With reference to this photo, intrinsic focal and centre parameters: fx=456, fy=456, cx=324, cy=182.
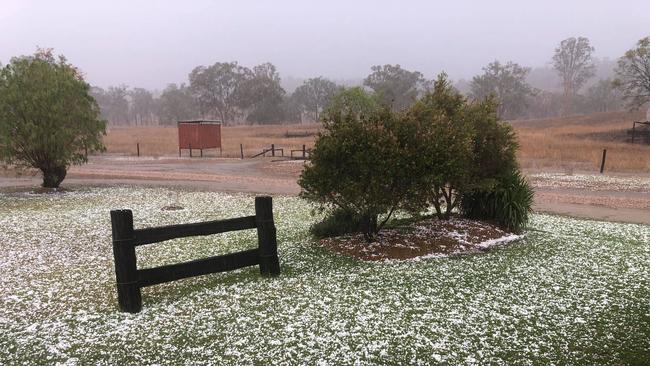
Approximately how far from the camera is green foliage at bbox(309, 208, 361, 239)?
10.2 m

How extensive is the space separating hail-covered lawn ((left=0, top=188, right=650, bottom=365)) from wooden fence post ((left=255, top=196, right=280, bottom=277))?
308mm

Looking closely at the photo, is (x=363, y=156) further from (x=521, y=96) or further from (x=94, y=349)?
(x=521, y=96)

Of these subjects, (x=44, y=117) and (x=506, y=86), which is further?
(x=506, y=86)

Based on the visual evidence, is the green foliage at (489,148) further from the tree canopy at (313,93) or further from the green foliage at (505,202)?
the tree canopy at (313,93)

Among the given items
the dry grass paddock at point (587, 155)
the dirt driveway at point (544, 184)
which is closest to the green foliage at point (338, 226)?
the dirt driveway at point (544, 184)

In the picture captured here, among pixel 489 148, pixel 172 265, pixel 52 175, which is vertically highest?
pixel 489 148

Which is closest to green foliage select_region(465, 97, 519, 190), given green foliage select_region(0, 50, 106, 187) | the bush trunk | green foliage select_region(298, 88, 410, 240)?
green foliage select_region(298, 88, 410, 240)

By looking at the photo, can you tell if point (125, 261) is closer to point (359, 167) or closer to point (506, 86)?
point (359, 167)

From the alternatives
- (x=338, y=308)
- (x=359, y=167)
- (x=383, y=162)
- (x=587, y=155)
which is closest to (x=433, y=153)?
(x=383, y=162)

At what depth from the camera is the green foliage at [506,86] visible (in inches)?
4609

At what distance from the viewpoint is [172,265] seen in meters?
6.59

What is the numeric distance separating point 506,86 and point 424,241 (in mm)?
123576

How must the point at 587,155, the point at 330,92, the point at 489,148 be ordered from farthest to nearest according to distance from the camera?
the point at 330,92 → the point at 587,155 → the point at 489,148

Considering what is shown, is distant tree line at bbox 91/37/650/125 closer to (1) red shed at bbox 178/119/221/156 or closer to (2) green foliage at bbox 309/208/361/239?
(1) red shed at bbox 178/119/221/156
